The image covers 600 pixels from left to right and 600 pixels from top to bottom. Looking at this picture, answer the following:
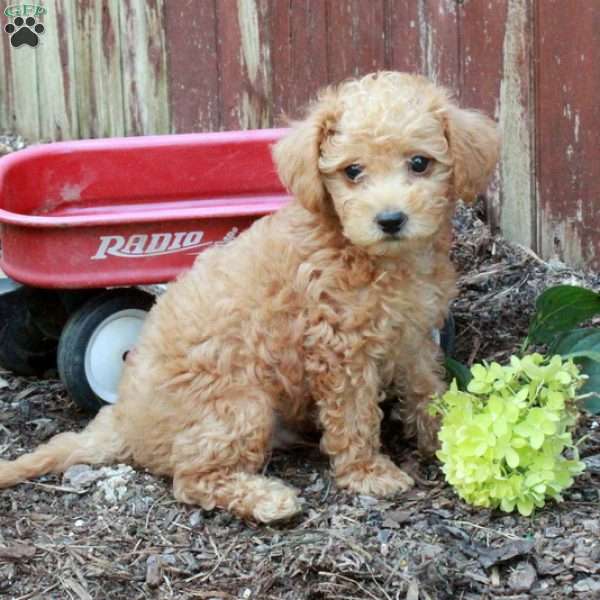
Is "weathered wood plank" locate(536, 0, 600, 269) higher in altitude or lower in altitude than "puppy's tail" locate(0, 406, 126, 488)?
higher

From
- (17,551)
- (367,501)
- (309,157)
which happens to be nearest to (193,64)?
(309,157)

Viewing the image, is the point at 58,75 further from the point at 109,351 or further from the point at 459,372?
the point at 459,372

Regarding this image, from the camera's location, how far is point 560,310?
5.01 metres

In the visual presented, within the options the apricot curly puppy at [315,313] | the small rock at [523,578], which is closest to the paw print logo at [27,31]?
the apricot curly puppy at [315,313]

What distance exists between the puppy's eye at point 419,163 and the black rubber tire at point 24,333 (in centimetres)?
219

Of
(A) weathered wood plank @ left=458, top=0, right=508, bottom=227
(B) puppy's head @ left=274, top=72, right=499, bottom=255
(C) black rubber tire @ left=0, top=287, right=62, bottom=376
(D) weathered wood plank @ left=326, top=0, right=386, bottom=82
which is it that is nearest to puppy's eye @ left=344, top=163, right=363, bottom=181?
(B) puppy's head @ left=274, top=72, right=499, bottom=255

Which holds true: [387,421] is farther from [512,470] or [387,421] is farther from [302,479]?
[512,470]

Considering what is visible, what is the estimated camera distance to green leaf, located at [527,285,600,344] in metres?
4.93

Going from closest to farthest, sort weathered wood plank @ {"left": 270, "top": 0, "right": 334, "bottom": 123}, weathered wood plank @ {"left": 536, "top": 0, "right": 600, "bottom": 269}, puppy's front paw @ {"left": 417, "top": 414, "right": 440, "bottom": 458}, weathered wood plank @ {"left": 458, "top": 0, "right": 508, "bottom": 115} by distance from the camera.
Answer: puppy's front paw @ {"left": 417, "top": 414, "right": 440, "bottom": 458}
weathered wood plank @ {"left": 536, "top": 0, "right": 600, "bottom": 269}
weathered wood plank @ {"left": 458, "top": 0, "right": 508, "bottom": 115}
weathered wood plank @ {"left": 270, "top": 0, "right": 334, "bottom": 123}

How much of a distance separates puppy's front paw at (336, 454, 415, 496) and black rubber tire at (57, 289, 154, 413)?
1.37m

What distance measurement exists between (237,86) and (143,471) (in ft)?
12.0

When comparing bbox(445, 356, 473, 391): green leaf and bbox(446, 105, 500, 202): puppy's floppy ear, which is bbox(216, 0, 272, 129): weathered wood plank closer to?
bbox(445, 356, 473, 391): green leaf

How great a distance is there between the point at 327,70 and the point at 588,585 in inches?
161

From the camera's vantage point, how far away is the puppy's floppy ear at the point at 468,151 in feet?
13.8
